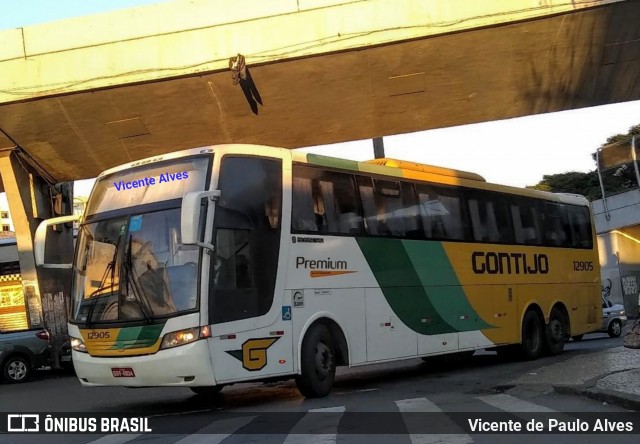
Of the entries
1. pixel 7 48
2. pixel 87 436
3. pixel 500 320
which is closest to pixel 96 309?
pixel 87 436

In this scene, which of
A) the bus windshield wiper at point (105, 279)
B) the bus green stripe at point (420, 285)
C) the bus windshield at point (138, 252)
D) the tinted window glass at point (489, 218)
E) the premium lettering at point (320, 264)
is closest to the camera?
the bus windshield at point (138, 252)

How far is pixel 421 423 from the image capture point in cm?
784

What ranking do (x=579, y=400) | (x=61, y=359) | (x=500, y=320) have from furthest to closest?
(x=61, y=359)
(x=500, y=320)
(x=579, y=400)

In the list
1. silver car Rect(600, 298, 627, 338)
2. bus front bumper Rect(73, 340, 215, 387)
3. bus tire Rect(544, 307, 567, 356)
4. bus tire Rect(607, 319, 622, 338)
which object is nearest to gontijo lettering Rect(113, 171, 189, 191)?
bus front bumper Rect(73, 340, 215, 387)

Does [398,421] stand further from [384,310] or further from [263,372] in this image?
[384,310]

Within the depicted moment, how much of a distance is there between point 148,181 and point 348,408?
4271 mm

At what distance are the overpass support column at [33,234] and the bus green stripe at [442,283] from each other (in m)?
11.6

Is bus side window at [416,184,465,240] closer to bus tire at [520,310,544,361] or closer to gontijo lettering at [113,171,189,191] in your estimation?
bus tire at [520,310,544,361]

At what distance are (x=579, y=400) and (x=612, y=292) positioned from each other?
105 feet

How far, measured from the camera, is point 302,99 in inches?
709

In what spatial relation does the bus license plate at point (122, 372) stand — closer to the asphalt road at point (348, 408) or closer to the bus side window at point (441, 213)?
the asphalt road at point (348, 408)

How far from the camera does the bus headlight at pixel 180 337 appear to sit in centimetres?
886

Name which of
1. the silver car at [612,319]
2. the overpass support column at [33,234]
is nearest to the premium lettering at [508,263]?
the silver car at [612,319]

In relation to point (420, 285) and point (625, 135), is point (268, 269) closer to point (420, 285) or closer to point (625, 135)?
point (420, 285)
